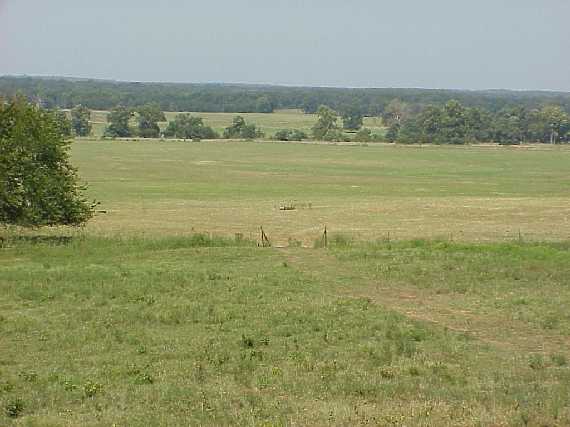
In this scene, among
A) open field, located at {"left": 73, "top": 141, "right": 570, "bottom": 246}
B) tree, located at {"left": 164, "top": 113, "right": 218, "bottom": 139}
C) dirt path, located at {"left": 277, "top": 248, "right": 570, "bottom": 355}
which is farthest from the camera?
tree, located at {"left": 164, "top": 113, "right": 218, "bottom": 139}

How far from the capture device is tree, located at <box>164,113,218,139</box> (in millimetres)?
177375

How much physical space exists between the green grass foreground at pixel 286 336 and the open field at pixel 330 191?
39.7 ft

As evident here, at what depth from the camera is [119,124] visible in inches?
7028

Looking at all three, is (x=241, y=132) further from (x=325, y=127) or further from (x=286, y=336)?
(x=286, y=336)

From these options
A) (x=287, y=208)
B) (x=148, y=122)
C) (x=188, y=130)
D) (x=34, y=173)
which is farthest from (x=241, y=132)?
(x=34, y=173)

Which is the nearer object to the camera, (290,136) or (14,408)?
(14,408)

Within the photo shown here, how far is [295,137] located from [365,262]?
151917 millimetres

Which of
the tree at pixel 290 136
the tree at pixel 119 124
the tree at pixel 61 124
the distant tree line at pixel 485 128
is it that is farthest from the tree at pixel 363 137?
the tree at pixel 61 124

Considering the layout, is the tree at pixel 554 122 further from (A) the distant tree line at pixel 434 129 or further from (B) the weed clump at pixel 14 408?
(B) the weed clump at pixel 14 408

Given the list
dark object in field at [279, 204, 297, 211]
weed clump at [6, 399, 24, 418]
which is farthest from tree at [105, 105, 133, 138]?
weed clump at [6, 399, 24, 418]

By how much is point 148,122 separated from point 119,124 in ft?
20.2

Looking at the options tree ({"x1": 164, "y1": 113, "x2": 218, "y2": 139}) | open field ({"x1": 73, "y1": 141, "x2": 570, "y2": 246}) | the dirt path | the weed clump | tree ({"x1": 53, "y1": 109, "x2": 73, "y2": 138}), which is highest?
tree ({"x1": 53, "y1": 109, "x2": 73, "y2": 138})

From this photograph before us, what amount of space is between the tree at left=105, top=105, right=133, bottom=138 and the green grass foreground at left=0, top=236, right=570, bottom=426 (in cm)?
15206

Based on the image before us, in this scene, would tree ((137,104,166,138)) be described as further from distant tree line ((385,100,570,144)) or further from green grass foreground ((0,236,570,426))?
green grass foreground ((0,236,570,426))
